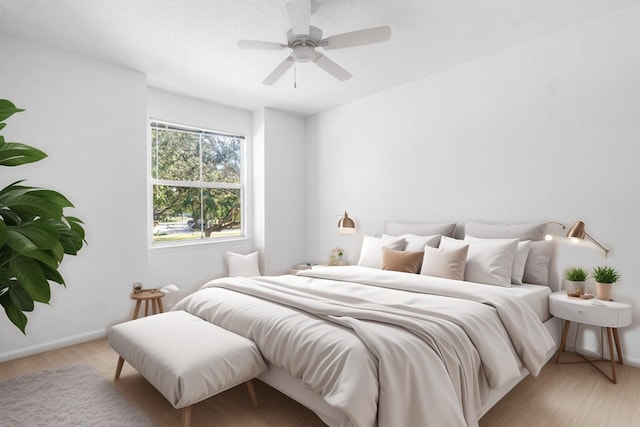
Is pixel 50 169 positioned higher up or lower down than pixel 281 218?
higher up

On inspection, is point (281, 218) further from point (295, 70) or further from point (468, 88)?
point (468, 88)

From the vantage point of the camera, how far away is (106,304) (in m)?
3.34

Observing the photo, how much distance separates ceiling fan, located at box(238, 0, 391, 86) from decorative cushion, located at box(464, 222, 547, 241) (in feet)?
5.99

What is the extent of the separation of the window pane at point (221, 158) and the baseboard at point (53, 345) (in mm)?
2079

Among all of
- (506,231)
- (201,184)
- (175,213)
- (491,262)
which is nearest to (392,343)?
(491,262)

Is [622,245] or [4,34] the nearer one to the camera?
[622,245]

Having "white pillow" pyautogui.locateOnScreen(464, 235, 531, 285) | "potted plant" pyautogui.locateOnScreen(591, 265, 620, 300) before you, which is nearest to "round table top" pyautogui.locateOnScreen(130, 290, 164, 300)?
"white pillow" pyautogui.locateOnScreen(464, 235, 531, 285)

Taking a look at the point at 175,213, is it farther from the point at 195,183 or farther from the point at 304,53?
the point at 304,53

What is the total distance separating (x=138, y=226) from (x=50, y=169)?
0.89 metres

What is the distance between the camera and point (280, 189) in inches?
193

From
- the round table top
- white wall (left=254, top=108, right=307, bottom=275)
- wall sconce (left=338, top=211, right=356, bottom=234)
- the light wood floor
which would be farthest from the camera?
white wall (left=254, top=108, right=307, bottom=275)

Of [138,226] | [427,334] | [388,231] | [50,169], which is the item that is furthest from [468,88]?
[50,169]

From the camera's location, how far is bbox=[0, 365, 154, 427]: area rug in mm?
1966

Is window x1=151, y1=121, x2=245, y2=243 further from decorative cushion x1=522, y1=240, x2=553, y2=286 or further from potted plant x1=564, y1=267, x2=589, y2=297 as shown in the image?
potted plant x1=564, y1=267, x2=589, y2=297
